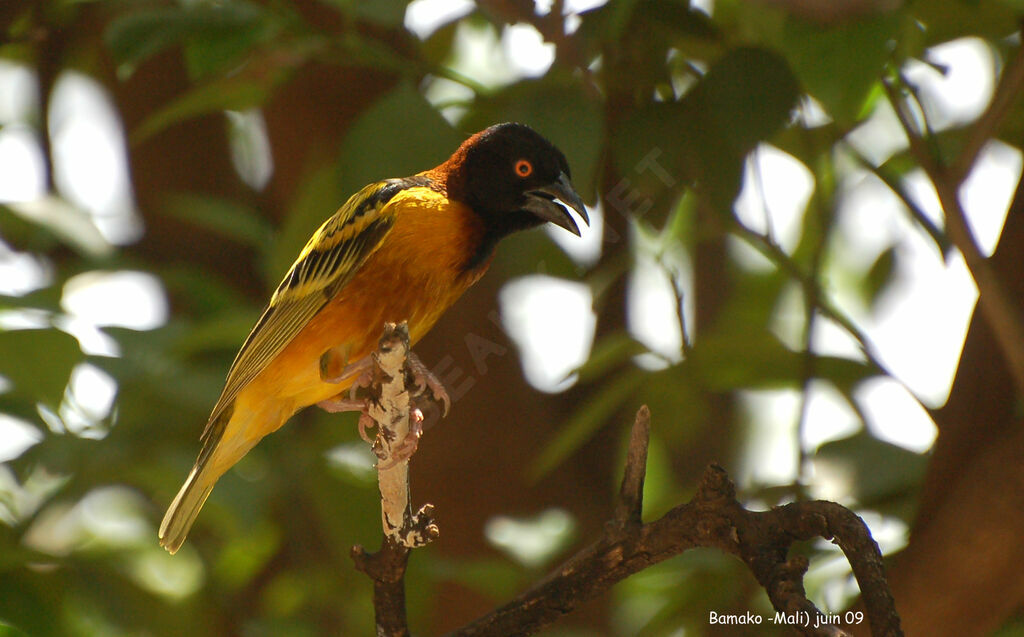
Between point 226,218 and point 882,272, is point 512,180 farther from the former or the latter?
point 882,272

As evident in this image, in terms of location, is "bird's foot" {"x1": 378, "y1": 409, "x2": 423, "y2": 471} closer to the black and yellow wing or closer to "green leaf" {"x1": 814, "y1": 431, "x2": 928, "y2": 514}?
the black and yellow wing

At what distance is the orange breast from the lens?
2.99 m

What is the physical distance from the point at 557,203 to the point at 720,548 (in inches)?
49.2

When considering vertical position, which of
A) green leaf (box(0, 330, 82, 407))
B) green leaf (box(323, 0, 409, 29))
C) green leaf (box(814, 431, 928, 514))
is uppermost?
green leaf (box(323, 0, 409, 29))

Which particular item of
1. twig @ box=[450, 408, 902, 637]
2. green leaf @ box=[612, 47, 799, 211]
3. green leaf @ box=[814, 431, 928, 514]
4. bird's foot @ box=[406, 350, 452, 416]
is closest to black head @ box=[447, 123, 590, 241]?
green leaf @ box=[612, 47, 799, 211]

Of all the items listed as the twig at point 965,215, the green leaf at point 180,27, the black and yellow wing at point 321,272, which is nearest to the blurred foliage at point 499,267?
the green leaf at point 180,27

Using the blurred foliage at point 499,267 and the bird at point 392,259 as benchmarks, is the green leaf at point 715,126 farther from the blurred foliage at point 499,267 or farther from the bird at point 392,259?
the bird at point 392,259

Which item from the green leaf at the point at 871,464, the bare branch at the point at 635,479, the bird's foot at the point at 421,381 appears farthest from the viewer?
the green leaf at the point at 871,464

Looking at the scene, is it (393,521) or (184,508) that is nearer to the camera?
(393,521)

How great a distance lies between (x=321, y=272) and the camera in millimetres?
3125

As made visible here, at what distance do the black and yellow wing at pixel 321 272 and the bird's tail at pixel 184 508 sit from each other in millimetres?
198

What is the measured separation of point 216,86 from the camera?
150 inches

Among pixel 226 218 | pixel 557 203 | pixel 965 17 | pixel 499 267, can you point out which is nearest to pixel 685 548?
pixel 557 203

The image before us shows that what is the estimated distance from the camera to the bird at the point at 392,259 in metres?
2.99
